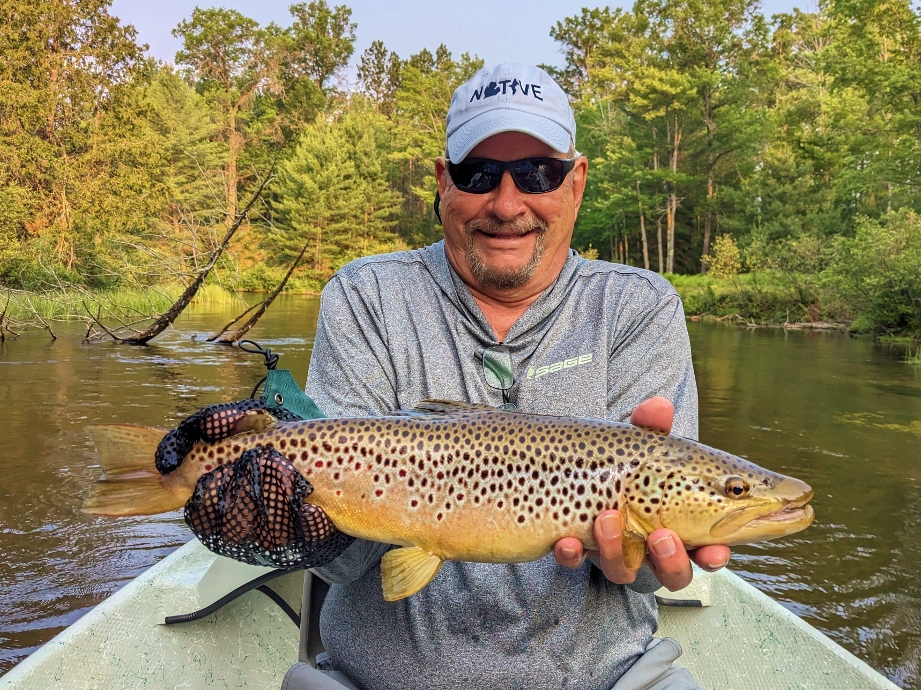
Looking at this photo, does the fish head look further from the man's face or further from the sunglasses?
the sunglasses

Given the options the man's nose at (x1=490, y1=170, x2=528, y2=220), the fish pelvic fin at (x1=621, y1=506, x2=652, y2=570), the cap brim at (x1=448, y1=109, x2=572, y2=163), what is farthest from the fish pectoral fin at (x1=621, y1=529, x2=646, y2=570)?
the cap brim at (x1=448, y1=109, x2=572, y2=163)

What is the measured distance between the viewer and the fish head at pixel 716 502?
95.8 inches

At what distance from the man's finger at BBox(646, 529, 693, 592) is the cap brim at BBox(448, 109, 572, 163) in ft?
5.71

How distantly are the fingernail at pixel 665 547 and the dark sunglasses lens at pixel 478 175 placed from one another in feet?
5.61

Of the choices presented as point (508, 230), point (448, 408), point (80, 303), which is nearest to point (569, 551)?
point (448, 408)

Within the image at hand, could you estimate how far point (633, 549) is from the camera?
2.45 meters

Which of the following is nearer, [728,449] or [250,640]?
[250,640]

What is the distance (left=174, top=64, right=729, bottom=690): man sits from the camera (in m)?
2.73

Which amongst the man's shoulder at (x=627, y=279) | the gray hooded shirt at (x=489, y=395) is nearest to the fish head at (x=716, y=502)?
the gray hooded shirt at (x=489, y=395)

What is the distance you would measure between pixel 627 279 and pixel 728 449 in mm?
8798

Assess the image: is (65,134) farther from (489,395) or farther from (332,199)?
(489,395)

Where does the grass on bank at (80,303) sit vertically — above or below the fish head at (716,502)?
below

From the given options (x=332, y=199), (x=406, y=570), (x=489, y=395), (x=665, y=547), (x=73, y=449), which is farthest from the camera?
(x=332, y=199)

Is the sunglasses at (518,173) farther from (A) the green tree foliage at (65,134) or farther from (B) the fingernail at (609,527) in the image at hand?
(A) the green tree foliage at (65,134)
